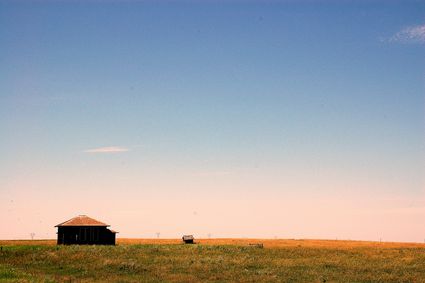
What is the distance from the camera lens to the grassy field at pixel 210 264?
3809 cm

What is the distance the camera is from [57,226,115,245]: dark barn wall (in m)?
69.0

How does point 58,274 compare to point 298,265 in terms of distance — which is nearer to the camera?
point 58,274

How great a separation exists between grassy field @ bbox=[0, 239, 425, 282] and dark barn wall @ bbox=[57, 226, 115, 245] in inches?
431

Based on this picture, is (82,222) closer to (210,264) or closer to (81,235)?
(81,235)

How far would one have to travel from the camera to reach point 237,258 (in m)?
52.1

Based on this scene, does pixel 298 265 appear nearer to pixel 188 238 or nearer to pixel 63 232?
pixel 188 238

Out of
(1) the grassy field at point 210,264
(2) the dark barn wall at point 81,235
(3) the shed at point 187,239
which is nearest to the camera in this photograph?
(1) the grassy field at point 210,264

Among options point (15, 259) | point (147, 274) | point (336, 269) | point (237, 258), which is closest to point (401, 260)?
point (336, 269)

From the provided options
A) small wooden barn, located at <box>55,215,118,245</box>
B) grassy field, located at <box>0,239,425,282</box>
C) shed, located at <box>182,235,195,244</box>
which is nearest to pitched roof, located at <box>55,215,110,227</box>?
small wooden barn, located at <box>55,215,118,245</box>

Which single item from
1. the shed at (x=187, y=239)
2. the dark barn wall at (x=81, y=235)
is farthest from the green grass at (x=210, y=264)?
the shed at (x=187, y=239)

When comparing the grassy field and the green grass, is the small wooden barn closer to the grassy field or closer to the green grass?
the grassy field

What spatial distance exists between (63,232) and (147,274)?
3300 centimetres

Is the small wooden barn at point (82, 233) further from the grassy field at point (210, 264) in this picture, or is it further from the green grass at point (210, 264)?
the green grass at point (210, 264)

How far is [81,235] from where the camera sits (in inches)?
2726
